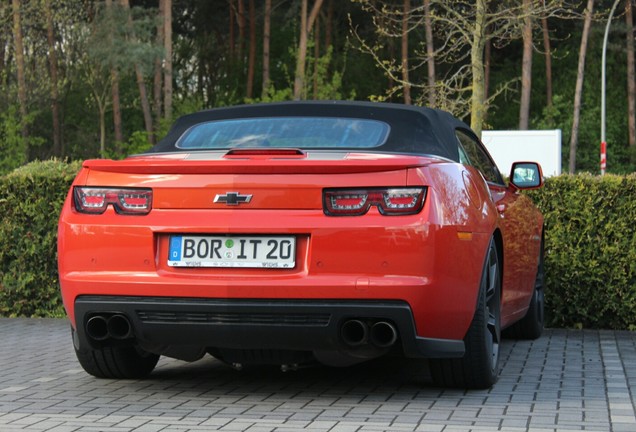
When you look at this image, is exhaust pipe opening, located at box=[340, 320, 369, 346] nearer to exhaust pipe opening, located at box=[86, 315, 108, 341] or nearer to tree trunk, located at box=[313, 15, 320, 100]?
exhaust pipe opening, located at box=[86, 315, 108, 341]

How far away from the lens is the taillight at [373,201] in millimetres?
6145

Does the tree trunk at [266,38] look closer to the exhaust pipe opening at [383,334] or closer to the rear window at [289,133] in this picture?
the rear window at [289,133]

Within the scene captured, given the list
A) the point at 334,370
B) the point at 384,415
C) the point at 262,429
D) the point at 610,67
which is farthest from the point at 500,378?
the point at 610,67

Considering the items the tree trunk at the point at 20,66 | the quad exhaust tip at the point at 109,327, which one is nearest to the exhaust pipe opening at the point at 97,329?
the quad exhaust tip at the point at 109,327

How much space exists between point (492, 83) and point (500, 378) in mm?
55290

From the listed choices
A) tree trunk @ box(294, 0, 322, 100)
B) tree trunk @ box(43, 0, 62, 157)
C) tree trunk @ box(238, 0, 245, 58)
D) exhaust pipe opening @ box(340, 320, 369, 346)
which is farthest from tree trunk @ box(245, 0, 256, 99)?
exhaust pipe opening @ box(340, 320, 369, 346)

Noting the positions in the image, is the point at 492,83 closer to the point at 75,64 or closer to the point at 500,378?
the point at 75,64

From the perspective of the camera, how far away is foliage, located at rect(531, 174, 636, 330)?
10.5 m

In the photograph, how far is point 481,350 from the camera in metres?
6.66

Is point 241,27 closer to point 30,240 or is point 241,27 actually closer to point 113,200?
point 30,240

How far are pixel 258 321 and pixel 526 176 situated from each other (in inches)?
125

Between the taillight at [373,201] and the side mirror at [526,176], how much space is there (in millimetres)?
2677

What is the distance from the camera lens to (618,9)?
2151 inches

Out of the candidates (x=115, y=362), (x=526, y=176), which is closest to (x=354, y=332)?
(x=115, y=362)
